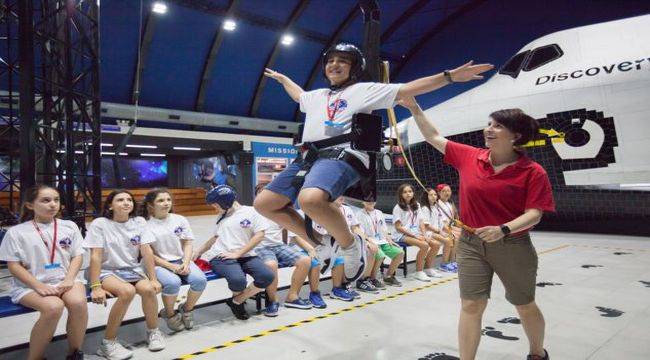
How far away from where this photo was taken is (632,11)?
15.9 m

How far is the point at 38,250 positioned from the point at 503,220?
3690mm

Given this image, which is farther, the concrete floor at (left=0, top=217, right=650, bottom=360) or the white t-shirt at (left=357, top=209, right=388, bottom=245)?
the white t-shirt at (left=357, top=209, right=388, bottom=245)

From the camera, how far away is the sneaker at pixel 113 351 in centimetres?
357

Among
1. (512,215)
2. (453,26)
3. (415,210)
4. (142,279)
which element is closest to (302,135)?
(512,215)

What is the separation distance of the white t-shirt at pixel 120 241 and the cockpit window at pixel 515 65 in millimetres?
9555

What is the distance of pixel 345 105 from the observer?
316 centimetres

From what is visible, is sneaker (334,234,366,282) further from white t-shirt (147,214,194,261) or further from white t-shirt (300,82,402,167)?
white t-shirt (147,214,194,261)

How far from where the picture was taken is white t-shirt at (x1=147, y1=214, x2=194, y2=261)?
4.44 metres

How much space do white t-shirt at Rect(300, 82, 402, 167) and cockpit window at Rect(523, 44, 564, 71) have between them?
8.71 meters

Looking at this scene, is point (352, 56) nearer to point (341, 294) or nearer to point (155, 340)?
point (155, 340)

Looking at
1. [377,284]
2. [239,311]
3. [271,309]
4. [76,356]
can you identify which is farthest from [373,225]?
[76,356]

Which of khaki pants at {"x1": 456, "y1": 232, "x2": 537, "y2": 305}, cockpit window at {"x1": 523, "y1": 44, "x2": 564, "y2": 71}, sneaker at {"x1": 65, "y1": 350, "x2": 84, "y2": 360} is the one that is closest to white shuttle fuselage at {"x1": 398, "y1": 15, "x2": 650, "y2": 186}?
cockpit window at {"x1": 523, "y1": 44, "x2": 564, "y2": 71}

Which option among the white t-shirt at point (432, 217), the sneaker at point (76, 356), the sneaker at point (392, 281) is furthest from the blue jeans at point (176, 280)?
the white t-shirt at point (432, 217)

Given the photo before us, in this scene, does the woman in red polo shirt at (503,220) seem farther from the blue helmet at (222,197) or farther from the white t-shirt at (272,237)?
the white t-shirt at (272,237)
